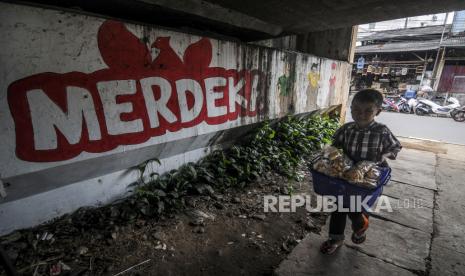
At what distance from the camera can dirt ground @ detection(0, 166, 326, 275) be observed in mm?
2314

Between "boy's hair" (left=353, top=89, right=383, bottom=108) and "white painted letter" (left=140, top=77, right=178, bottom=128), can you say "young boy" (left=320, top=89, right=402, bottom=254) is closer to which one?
"boy's hair" (left=353, top=89, right=383, bottom=108)

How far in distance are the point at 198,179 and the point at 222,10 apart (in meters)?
2.45

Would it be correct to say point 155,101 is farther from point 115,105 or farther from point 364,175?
point 364,175

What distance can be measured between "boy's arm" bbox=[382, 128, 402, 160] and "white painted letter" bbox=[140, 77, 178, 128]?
2.61m

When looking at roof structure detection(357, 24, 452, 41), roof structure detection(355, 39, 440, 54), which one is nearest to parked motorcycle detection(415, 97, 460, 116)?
roof structure detection(355, 39, 440, 54)

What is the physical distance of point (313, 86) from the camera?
22.4 ft

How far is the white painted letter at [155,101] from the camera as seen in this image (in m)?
3.14

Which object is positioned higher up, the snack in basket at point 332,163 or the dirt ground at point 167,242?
the snack in basket at point 332,163

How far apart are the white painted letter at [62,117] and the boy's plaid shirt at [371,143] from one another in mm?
2767

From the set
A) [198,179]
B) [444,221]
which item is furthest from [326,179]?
[444,221]

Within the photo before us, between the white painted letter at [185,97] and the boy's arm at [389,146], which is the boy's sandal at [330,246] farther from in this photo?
the white painted letter at [185,97]

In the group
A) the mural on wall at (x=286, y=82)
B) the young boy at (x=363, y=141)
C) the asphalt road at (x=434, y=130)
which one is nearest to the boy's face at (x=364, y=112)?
the young boy at (x=363, y=141)

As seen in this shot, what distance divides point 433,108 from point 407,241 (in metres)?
16.2

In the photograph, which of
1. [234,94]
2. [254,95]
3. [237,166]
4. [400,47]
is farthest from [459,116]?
[237,166]
